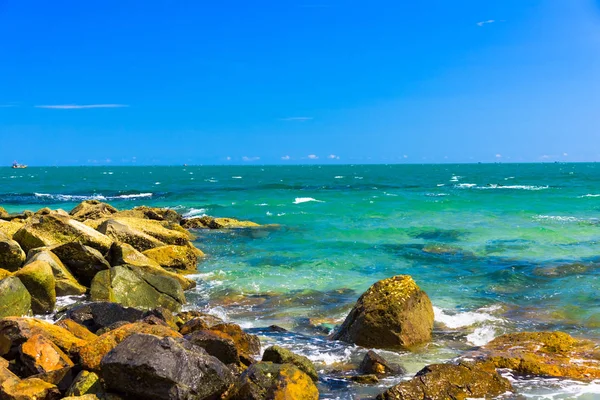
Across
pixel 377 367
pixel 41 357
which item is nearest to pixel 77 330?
pixel 41 357

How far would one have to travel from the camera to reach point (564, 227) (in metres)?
27.3

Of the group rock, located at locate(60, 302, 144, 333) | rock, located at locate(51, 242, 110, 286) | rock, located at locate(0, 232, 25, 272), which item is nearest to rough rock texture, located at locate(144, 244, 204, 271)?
rock, located at locate(51, 242, 110, 286)

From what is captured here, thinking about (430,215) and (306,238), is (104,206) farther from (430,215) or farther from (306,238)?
(430,215)

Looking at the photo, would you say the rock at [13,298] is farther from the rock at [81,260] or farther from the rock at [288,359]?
the rock at [288,359]

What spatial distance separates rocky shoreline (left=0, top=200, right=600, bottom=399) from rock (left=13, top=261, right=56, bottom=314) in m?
0.02

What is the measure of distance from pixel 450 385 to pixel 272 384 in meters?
2.47

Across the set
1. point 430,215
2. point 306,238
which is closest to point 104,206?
point 306,238

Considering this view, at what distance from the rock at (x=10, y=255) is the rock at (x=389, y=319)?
24.7ft

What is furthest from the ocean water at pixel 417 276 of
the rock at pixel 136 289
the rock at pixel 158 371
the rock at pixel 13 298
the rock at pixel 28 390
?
the rock at pixel 13 298

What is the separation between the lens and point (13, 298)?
9.85m

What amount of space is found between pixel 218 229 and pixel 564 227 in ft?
56.8

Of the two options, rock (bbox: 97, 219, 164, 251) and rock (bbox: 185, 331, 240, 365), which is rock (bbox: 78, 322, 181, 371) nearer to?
rock (bbox: 185, 331, 240, 365)

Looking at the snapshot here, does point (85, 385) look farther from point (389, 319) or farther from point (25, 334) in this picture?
point (389, 319)

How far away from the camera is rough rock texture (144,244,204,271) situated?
16578 mm
